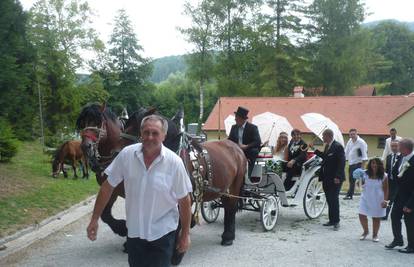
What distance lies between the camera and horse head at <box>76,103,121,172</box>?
5.79m

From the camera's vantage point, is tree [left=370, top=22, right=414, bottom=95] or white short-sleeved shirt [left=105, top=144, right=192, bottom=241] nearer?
white short-sleeved shirt [left=105, top=144, right=192, bottom=241]

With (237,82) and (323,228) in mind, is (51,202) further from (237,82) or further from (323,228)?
(237,82)

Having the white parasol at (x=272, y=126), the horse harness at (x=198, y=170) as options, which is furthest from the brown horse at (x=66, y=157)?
the horse harness at (x=198, y=170)

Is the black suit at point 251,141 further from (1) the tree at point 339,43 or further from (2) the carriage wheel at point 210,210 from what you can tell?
(1) the tree at point 339,43

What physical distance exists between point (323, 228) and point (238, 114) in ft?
9.40

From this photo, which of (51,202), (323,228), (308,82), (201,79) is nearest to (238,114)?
(323,228)

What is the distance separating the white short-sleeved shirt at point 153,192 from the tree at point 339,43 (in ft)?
121

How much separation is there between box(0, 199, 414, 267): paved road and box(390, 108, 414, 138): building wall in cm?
2140

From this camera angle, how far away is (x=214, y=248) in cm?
678

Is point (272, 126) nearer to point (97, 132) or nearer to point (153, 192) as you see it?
point (97, 132)

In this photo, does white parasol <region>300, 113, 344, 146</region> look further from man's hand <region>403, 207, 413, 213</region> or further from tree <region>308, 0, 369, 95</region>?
tree <region>308, 0, 369, 95</region>

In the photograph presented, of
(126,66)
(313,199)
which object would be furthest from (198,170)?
(126,66)

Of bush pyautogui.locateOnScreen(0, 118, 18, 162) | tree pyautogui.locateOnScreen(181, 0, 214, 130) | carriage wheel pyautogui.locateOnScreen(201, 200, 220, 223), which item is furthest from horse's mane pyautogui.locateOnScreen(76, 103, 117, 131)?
tree pyautogui.locateOnScreen(181, 0, 214, 130)

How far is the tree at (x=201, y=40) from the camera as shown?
35906 mm
